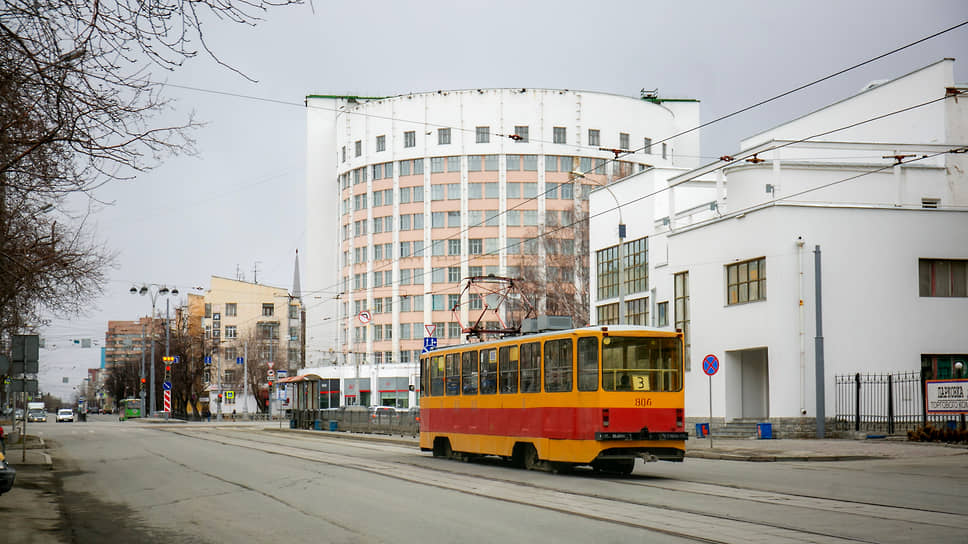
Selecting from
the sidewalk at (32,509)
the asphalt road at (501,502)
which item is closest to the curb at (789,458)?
the asphalt road at (501,502)

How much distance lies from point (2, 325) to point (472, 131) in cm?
6468

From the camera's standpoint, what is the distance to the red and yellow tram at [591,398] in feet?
64.1

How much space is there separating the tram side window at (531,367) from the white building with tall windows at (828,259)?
1504cm

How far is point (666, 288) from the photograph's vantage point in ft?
148

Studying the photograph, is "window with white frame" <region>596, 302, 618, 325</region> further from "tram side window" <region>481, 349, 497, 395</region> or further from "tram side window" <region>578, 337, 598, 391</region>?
"tram side window" <region>578, 337, 598, 391</region>

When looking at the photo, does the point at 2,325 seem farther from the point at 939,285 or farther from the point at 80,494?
the point at 939,285

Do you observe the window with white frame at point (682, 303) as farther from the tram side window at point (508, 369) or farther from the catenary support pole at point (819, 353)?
the tram side window at point (508, 369)

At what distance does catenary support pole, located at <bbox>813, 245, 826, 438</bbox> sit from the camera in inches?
1399

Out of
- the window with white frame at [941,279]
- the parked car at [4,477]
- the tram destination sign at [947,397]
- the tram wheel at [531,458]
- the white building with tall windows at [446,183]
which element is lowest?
the tram wheel at [531,458]

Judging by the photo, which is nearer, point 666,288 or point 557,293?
point 666,288

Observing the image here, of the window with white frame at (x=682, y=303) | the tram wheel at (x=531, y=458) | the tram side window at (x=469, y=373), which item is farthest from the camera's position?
the window with white frame at (x=682, y=303)

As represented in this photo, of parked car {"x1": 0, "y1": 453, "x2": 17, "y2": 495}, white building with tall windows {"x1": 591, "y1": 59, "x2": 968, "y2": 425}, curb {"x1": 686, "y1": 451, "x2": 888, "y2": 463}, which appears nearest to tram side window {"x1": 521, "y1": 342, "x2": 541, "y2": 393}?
curb {"x1": 686, "y1": 451, "x2": 888, "y2": 463}

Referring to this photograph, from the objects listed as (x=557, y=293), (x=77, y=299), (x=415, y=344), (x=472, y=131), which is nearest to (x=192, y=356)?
(x=415, y=344)

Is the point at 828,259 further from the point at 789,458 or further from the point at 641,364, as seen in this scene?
the point at 641,364
